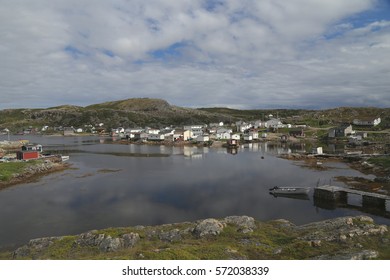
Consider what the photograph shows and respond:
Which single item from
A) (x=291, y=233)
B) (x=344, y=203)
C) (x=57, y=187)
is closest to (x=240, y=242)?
(x=291, y=233)

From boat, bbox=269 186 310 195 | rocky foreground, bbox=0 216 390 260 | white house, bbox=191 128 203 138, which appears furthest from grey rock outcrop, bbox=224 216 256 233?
white house, bbox=191 128 203 138

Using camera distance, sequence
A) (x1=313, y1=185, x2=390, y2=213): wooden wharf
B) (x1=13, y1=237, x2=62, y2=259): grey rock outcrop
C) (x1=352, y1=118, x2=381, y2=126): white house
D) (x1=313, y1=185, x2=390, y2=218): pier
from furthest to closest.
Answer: (x1=352, y1=118, x2=381, y2=126): white house < (x1=313, y1=185, x2=390, y2=213): wooden wharf < (x1=313, y1=185, x2=390, y2=218): pier < (x1=13, y1=237, x2=62, y2=259): grey rock outcrop

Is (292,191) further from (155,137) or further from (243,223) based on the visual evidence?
(155,137)

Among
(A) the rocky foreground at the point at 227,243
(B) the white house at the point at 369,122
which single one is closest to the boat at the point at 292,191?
(A) the rocky foreground at the point at 227,243

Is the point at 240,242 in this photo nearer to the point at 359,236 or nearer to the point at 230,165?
the point at 359,236

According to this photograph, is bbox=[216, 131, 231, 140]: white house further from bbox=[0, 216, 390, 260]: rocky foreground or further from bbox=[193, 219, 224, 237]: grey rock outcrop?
bbox=[193, 219, 224, 237]: grey rock outcrop

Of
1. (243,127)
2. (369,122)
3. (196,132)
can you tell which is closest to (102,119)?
(196,132)
